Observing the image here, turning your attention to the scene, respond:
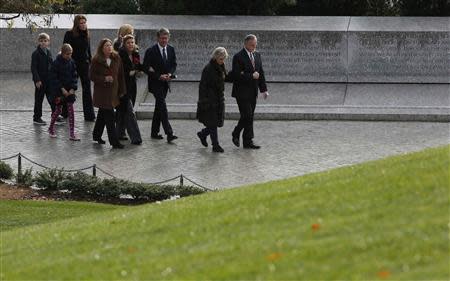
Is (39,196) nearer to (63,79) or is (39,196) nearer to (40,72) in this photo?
(63,79)

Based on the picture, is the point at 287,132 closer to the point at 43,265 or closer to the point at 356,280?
the point at 43,265

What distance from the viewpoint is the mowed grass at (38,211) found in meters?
15.3

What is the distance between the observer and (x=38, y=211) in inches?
623

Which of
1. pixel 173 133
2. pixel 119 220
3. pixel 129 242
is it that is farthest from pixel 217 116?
pixel 129 242

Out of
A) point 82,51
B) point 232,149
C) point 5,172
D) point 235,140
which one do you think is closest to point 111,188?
point 5,172

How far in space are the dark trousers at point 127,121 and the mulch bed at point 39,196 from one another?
3094 millimetres

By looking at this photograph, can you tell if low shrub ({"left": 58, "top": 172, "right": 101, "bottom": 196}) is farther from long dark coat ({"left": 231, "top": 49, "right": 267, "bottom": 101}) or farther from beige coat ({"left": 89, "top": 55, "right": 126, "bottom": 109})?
long dark coat ({"left": 231, "top": 49, "right": 267, "bottom": 101})

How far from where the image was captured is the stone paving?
18.2 metres

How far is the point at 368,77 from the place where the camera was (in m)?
24.2

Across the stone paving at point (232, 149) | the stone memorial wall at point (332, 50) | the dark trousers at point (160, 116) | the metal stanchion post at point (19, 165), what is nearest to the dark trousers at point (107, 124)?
the stone paving at point (232, 149)

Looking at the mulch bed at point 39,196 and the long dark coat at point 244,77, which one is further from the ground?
the long dark coat at point 244,77

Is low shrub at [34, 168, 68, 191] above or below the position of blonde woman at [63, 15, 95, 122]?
below

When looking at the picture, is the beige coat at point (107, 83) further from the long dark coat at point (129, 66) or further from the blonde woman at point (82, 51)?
the blonde woman at point (82, 51)

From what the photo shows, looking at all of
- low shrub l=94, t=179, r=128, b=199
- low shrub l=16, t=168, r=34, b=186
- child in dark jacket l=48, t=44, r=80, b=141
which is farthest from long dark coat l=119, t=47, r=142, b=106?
low shrub l=94, t=179, r=128, b=199
